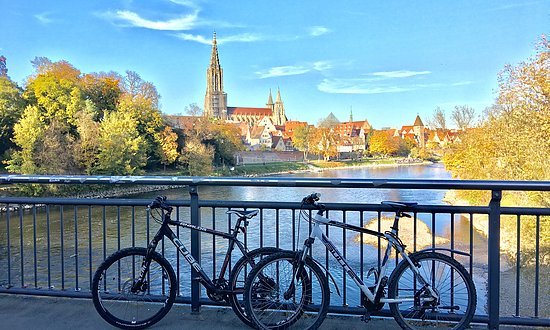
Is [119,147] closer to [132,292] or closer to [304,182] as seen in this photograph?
[132,292]

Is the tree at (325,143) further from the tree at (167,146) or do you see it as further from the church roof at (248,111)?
the church roof at (248,111)

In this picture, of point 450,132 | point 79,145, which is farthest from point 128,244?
point 450,132

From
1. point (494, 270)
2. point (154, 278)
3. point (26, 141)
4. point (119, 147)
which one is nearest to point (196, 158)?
point (119, 147)

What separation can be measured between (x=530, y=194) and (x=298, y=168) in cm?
6067

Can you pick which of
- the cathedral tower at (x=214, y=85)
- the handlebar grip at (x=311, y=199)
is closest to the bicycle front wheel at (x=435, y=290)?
the handlebar grip at (x=311, y=199)

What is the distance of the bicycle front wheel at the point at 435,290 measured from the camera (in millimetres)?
3281

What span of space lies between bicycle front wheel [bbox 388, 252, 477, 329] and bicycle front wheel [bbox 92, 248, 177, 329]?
1681 millimetres

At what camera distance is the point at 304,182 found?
11.7ft

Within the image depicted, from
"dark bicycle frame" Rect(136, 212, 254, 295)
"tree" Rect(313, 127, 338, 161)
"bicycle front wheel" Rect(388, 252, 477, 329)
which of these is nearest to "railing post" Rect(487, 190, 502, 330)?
"bicycle front wheel" Rect(388, 252, 477, 329)

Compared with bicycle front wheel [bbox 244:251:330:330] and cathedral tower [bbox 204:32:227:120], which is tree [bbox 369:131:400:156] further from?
bicycle front wheel [bbox 244:251:330:330]

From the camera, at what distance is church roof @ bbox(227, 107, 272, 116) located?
154 meters

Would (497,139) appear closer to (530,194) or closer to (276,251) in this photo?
(530,194)

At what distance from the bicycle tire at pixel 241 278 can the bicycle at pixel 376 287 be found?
143 mm

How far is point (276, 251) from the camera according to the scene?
11.3ft
